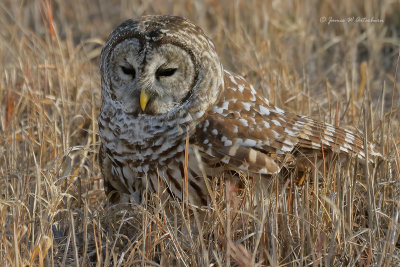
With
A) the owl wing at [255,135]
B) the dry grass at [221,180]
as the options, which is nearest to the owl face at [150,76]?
the owl wing at [255,135]

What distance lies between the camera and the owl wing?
2.98 meters

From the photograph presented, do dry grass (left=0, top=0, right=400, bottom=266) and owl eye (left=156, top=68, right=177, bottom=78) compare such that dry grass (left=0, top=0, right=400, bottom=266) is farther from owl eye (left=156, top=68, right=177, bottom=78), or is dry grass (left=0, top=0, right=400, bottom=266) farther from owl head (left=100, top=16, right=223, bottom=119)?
owl eye (left=156, top=68, right=177, bottom=78)

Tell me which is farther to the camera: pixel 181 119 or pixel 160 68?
pixel 181 119

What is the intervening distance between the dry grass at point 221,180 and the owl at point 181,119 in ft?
0.39

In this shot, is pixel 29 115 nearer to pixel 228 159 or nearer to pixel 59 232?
pixel 59 232

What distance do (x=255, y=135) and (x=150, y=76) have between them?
21.4 inches

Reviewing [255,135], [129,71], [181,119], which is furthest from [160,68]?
[255,135]

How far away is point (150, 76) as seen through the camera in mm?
2904

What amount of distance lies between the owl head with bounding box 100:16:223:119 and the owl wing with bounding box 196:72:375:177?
0.10 meters

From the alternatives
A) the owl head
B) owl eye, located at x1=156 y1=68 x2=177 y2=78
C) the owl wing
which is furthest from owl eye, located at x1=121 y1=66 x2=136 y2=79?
the owl wing

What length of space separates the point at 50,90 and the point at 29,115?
386 mm

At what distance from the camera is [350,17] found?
561 centimetres

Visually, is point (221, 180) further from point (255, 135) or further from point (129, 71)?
point (129, 71)

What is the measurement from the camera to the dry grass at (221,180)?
268 centimetres
